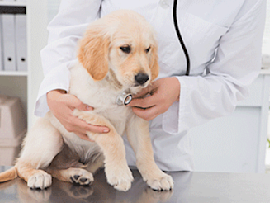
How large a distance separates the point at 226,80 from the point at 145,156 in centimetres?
32

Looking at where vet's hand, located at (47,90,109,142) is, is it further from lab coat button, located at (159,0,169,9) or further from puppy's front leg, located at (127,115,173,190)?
lab coat button, located at (159,0,169,9)

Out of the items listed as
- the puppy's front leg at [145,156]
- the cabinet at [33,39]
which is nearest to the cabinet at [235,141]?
the cabinet at [33,39]

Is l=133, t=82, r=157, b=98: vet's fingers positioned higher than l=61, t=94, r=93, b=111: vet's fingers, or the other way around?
l=133, t=82, r=157, b=98: vet's fingers

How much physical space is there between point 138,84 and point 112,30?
0.44ft

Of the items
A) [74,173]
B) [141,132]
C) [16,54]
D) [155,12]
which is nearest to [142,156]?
[141,132]

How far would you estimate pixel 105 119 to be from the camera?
719mm

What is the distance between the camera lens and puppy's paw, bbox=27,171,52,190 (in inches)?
27.2

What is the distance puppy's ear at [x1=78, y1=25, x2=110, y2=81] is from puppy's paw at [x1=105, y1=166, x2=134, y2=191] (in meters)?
0.22

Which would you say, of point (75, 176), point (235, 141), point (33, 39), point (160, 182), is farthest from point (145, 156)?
point (235, 141)

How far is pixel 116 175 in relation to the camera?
0.66 metres

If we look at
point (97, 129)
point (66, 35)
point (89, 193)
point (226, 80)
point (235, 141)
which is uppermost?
point (66, 35)

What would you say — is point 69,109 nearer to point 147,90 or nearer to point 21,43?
point 147,90

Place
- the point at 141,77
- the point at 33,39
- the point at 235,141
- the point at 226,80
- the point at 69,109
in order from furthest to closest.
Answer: the point at 235,141 < the point at 33,39 < the point at 226,80 < the point at 69,109 < the point at 141,77

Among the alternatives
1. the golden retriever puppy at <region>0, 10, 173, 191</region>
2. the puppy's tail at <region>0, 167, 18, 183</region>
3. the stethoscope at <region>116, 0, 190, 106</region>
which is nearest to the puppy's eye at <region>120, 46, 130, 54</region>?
the golden retriever puppy at <region>0, 10, 173, 191</region>
